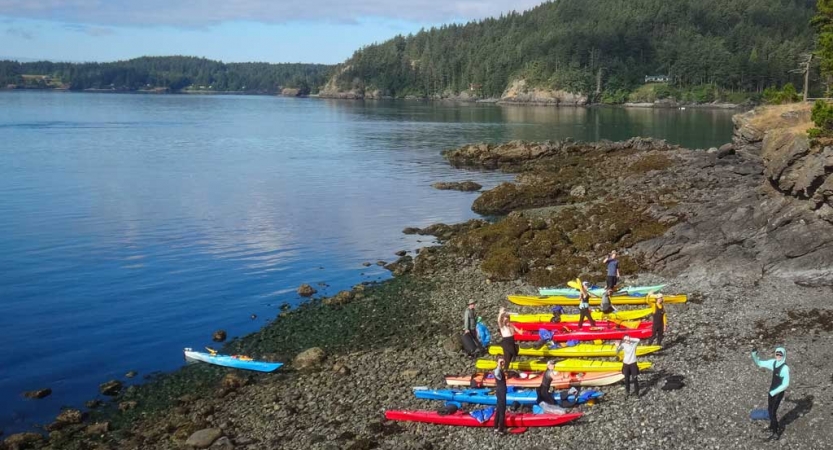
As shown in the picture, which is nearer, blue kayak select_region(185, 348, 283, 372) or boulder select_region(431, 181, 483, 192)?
blue kayak select_region(185, 348, 283, 372)

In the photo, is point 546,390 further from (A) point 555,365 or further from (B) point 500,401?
(A) point 555,365

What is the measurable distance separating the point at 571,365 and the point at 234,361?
1405cm

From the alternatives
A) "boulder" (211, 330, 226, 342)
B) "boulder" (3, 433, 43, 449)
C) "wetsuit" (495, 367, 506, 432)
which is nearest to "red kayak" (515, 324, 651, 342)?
"wetsuit" (495, 367, 506, 432)

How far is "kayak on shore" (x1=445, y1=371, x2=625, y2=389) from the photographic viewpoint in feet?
74.2

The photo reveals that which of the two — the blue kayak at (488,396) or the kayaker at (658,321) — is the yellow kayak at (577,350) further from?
the blue kayak at (488,396)

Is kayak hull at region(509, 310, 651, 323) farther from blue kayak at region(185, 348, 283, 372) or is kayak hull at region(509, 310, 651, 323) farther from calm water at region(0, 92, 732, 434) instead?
calm water at region(0, 92, 732, 434)

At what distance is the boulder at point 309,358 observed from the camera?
27.4 meters

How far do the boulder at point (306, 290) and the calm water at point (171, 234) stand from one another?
2.79 ft

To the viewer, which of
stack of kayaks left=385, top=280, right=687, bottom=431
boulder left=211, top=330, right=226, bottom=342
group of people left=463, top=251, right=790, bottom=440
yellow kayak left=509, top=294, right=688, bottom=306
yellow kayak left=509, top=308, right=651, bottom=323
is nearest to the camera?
group of people left=463, top=251, right=790, bottom=440

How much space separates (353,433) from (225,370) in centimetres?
896

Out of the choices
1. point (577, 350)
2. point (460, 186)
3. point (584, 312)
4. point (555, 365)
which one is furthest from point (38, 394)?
point (460, 186)

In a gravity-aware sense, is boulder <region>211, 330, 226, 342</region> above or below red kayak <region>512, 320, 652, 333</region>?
below

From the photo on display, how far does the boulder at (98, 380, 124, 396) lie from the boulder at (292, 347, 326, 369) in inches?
274

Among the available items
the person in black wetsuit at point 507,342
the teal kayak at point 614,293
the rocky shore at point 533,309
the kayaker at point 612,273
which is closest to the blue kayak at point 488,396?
the rocky shore at point 533,309
